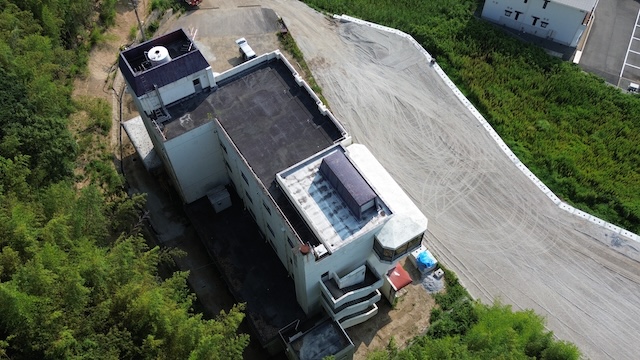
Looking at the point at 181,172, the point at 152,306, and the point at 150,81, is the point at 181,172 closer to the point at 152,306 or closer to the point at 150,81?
the point at 150,81

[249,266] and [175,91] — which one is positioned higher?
[175,91]

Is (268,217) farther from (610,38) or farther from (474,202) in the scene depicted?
(610,38)

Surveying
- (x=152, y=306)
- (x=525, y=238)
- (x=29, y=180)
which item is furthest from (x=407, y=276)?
(x=29, y=180)

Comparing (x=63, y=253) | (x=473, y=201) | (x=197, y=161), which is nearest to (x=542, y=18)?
(x=473, y=201)

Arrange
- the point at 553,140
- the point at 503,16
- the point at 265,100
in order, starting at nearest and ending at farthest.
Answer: the point at 265,100, the point at 553,140, the point at 503,16

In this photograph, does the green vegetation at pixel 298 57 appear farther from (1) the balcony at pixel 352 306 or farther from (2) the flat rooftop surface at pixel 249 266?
(1) the balcony at pixel 352 306

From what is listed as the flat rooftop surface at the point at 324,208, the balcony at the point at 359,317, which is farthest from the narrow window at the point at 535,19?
the balcony at the point at 359,317
